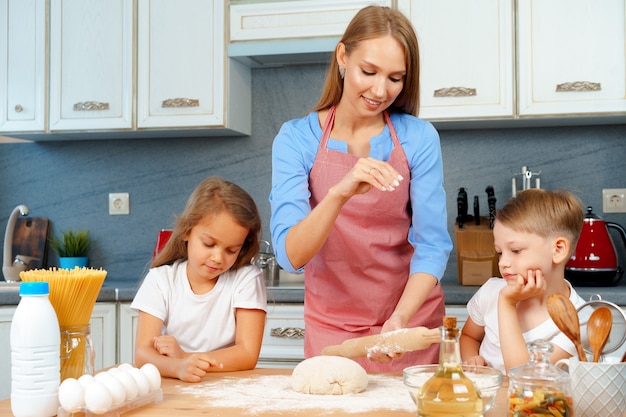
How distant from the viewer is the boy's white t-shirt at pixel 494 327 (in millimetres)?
1550

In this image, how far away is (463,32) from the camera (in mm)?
2814

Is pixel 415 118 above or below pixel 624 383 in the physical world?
above

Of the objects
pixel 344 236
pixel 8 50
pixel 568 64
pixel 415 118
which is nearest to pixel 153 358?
pixel 344 236

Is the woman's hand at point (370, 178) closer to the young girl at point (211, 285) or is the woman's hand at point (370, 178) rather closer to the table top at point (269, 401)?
the table top at point (269, 401)

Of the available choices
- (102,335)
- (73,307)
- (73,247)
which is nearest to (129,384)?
(73,307)

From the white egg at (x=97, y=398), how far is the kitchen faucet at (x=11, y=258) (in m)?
2.38

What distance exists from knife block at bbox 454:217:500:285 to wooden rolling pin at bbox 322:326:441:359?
4.93ft

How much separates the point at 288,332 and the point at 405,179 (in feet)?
3.70

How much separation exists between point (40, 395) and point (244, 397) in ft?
1.04

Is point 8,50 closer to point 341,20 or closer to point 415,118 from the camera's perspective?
point 341,20

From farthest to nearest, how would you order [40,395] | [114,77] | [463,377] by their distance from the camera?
[114,77] → [40,395] → [463,377]

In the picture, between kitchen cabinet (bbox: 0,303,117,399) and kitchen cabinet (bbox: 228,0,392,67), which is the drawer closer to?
kitchen cabinet (bbox: 0,303,117,399)

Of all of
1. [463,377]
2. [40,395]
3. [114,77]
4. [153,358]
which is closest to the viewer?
[463,377]

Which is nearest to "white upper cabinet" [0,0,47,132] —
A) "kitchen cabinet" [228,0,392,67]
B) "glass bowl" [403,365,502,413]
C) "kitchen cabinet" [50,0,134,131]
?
"kitchen cabinet" [50,0,134,131]
